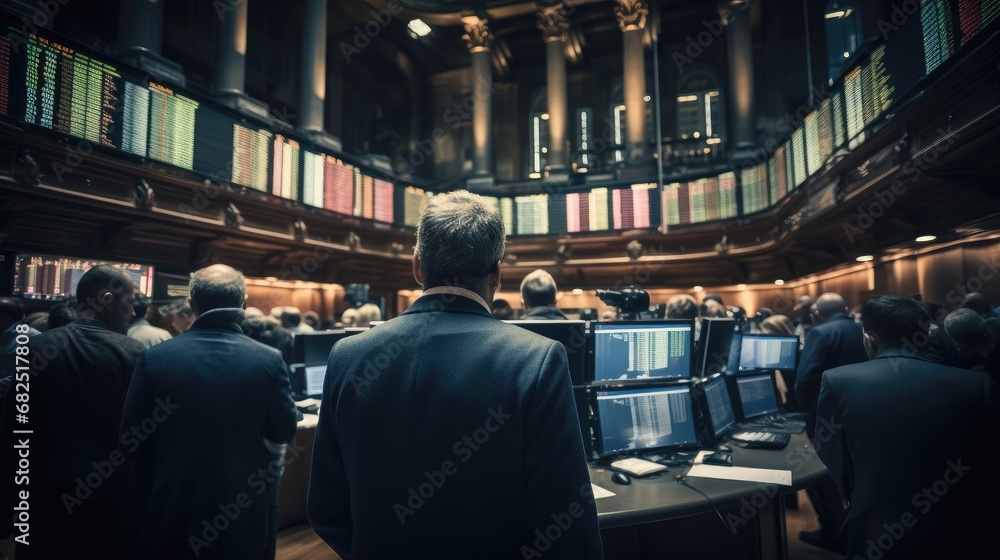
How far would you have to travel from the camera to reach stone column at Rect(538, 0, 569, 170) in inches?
381

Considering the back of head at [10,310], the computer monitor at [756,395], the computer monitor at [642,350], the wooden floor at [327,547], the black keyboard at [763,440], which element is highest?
the back of head at [10,310]

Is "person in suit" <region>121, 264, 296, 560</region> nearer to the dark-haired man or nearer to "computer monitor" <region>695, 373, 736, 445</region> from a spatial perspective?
the dark-haired man

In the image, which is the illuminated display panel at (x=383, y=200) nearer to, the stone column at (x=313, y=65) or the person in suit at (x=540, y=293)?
the stone column at (x=313, y=65)

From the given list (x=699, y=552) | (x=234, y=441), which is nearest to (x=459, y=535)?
(x=234, y=441)

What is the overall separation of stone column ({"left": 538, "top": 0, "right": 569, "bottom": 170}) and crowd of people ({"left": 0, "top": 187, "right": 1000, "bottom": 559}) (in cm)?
830

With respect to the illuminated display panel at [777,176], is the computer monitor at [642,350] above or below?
below

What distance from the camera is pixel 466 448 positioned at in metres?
0.89

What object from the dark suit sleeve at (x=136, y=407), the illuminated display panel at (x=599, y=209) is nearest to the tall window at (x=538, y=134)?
the illuminated display panel at (x=599, y=209)

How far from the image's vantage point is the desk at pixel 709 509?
181 cm

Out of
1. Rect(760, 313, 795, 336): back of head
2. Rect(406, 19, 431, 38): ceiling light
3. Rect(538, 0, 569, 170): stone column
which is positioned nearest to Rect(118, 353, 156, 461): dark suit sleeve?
Rect(760, 313, 795, 336): back of head

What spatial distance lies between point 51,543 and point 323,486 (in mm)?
1537

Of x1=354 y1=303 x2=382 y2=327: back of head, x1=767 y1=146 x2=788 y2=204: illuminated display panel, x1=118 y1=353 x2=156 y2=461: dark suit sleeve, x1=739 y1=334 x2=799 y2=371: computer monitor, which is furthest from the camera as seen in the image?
x1=767 y1=146 x2=788 y2=204: illuminated display panel

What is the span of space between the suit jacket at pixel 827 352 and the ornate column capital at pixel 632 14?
7.90 meters

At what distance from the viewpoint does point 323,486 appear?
1.06m
